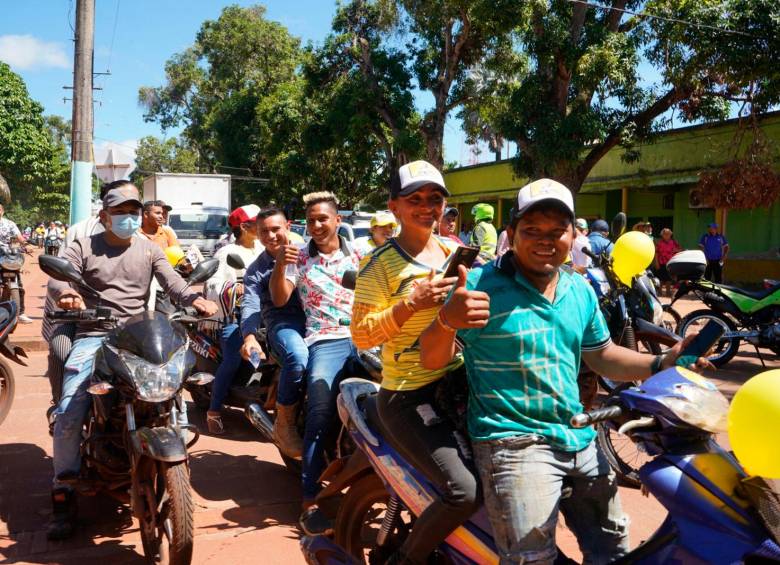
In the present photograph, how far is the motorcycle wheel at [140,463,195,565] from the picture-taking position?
3.27 m

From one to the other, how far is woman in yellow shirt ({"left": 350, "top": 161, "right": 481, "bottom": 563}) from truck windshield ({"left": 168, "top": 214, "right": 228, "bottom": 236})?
19990 mm

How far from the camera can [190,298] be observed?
4.30m

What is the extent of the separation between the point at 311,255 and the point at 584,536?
255 cm

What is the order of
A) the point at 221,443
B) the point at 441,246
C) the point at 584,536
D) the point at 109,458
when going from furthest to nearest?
the point at 221,443
the point at 109,458
the point at 441,246
the point at 584,536

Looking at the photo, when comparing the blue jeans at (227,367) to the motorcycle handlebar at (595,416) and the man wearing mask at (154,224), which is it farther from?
the motorcycle handlebar at (595,416)

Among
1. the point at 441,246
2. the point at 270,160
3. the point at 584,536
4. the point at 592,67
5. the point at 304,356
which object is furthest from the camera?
the point at 270,160

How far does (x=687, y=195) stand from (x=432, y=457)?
2204 centimetres

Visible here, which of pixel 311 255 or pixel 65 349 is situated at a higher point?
pixel 311 255

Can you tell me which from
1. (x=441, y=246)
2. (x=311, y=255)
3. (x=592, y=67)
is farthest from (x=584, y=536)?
(x=592, y=67)

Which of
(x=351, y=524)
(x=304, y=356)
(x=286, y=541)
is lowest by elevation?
(x=286, y=541)

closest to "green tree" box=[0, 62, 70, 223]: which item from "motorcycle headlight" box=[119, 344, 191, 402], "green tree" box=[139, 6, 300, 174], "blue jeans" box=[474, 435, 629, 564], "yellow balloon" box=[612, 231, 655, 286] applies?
"green tree" box=[139, 6, 300, 174]

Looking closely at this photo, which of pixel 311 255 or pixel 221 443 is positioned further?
pixel 221 443

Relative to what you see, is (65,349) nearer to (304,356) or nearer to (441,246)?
(304,356)

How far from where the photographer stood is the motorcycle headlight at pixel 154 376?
3508 millimetres
